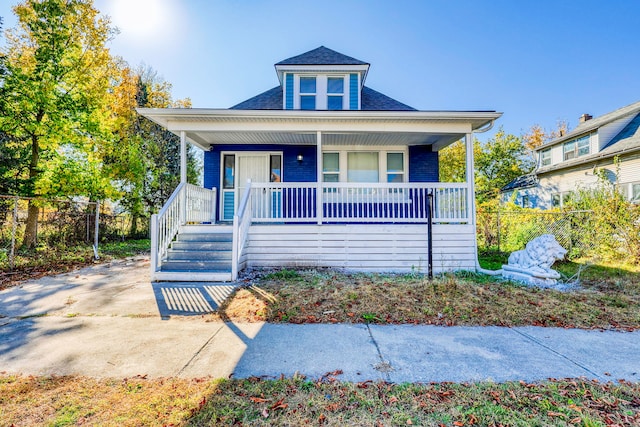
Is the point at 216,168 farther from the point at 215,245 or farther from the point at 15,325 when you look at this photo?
the point at 15,325

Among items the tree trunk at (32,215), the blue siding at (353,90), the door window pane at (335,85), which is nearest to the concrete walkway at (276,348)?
the tree trunk at (32,215)

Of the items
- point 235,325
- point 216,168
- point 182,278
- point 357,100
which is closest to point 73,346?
point 235,325

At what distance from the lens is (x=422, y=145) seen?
9750mm

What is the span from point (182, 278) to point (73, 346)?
9.54 ft

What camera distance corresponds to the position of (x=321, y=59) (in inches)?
406

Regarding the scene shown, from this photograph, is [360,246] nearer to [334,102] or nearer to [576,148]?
[334,102]

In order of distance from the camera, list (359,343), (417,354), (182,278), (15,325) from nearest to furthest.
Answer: (417,354)
(359,343)
(15,325)
(182,278)

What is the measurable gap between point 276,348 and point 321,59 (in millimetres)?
9733

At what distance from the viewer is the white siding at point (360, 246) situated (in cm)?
732

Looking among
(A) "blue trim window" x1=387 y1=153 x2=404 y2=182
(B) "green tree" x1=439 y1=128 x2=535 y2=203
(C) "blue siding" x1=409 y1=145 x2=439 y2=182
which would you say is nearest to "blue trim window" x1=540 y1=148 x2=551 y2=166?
(B) "green tree" x1=439 y1=128 x2=535 y2=203

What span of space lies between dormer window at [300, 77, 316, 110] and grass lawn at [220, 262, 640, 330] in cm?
639

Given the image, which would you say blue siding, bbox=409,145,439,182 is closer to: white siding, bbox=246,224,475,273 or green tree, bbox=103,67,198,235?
white siding, bbox=246,224,475,273

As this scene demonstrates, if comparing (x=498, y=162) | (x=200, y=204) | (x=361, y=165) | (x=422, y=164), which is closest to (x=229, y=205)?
(x=200, y=204)

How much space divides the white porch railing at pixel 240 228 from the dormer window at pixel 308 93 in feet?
14.0
